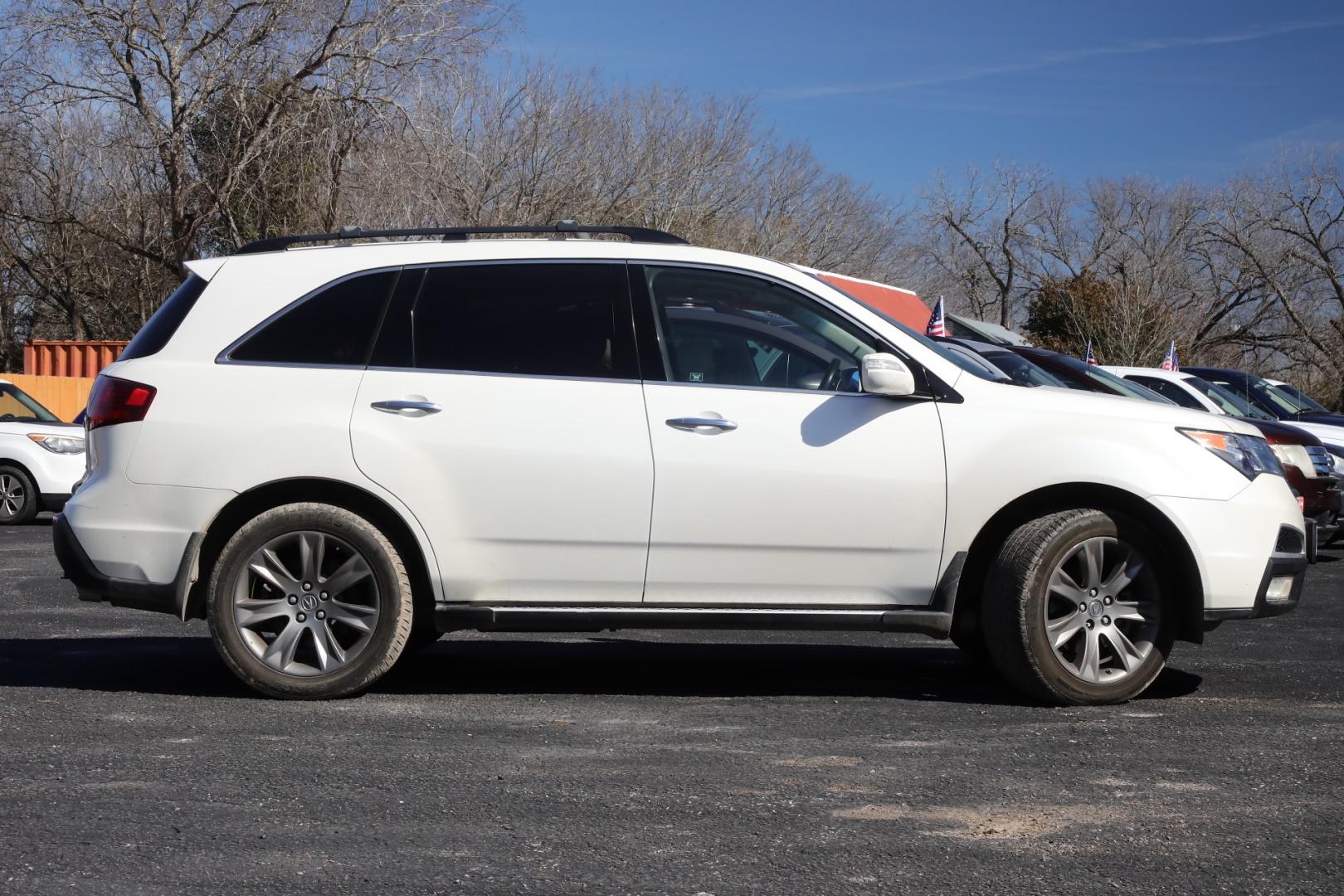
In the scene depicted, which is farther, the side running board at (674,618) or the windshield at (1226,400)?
the windshield at (1226,400)

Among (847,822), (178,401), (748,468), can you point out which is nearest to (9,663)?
(178,401)

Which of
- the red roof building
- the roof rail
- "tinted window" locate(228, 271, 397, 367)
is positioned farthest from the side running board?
the red roof building

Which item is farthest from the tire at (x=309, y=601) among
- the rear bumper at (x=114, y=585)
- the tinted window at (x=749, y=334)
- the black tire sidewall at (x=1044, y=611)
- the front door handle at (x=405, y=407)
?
the black tire sidewall at (x=1044, y=611)

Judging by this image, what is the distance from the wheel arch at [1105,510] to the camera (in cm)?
581

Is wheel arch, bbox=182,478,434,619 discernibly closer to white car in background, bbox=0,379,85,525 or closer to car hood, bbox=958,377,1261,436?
car hood, bbox=958,377,1261,436

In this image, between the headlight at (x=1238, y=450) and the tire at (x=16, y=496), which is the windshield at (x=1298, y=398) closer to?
the headlight at (x=1238, y=450)

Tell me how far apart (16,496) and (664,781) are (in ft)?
42.4

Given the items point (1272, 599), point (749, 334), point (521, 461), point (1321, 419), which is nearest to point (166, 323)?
point (521, 461)

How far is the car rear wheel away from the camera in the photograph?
51.0 feet

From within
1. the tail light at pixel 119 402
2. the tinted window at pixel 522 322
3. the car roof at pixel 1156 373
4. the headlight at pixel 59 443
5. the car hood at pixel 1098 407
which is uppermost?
the car roof at pixel 1156 373

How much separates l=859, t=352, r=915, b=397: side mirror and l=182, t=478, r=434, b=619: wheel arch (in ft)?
6.00

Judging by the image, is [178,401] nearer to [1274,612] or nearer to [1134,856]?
[1134,856]

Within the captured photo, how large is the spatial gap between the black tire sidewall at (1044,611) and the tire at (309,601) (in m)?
2.40

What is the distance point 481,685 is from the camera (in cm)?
635
